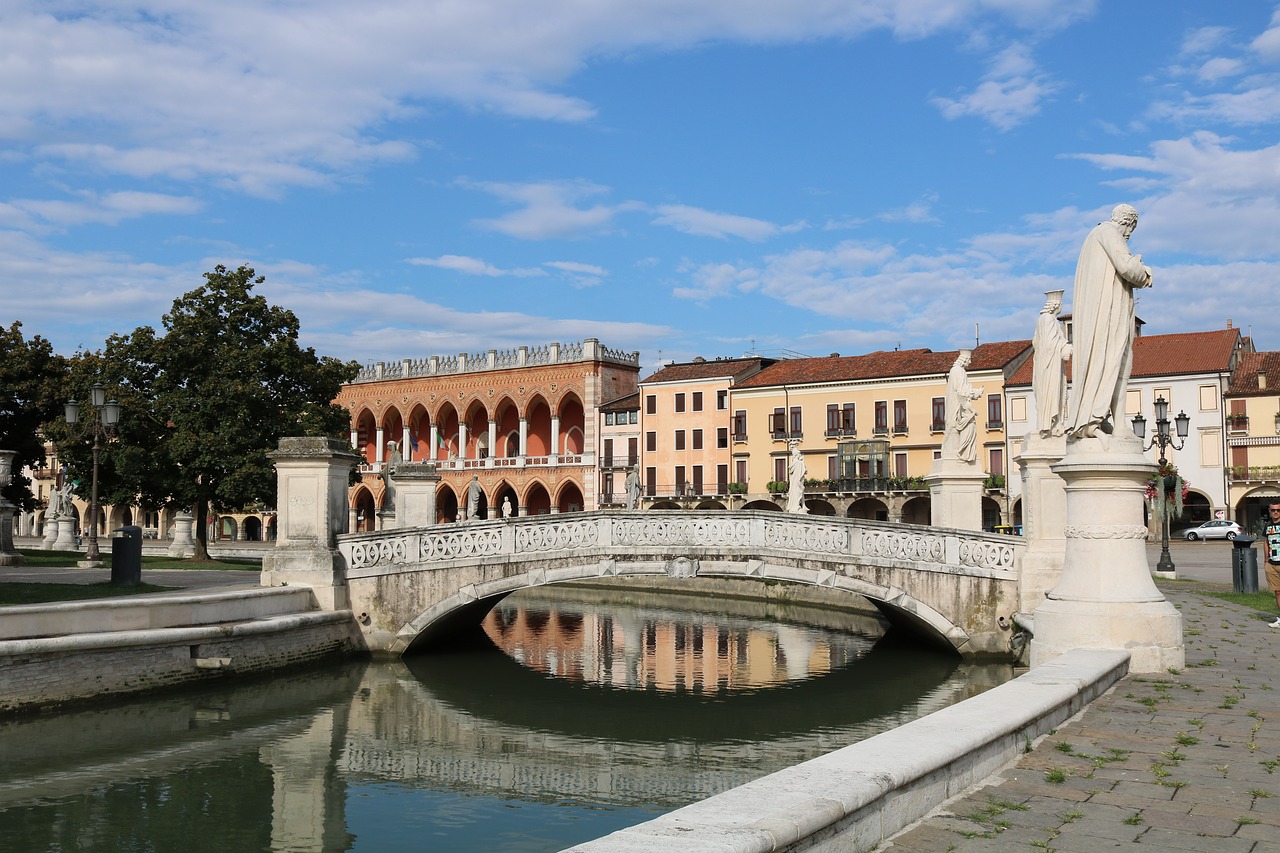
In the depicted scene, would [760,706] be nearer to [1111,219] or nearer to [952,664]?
[952,664]

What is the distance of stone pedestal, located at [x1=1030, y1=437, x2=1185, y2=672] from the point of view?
8.65m

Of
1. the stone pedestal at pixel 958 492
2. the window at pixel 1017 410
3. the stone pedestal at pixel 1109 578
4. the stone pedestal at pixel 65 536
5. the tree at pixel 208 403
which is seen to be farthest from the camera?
the window at pixel 1017 410

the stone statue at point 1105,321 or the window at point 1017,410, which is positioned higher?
the window at point 1017,410

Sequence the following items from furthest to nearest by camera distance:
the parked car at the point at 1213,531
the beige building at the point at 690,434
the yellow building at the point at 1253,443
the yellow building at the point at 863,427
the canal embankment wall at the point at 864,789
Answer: the beige building at the point at 690,434, the yellow building at the point at 863,427, the yellow building at the point at 1253,443, the parked car at the point at 1213,531, the canal embankment wall at the point at 864,789

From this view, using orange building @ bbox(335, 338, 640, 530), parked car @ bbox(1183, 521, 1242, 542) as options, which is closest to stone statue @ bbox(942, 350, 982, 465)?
parked car @ bbox(1183, 521, 1242, 542)

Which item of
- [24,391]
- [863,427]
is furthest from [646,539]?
[863,427]

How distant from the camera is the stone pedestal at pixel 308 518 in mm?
18797

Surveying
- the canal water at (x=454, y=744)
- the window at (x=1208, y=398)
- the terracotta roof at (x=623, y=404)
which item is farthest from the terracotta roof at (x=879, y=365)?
the canal water at (x=454, y=744)

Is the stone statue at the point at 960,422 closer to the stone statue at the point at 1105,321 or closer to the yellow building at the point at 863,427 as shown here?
the stone statue at the point at 1105,321

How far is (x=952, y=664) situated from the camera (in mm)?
19734

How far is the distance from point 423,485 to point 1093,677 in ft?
63.3

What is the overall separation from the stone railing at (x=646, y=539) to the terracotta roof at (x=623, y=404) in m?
43.5

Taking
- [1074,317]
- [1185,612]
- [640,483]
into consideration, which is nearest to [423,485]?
[1185,612]

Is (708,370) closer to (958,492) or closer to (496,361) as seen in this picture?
(496,361)
